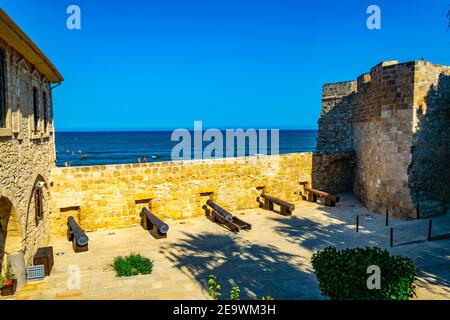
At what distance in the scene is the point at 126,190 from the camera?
13570 mm

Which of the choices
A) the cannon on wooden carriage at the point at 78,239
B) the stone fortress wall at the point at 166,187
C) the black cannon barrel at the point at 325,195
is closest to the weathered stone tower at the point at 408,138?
the black cannon barrel at the point at 325,195

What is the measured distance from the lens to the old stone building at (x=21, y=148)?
7.82 m

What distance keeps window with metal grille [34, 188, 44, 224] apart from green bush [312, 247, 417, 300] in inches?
326

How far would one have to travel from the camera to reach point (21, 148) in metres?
8.91

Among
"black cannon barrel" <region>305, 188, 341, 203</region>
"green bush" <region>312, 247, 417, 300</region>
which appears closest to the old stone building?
"green bush" <region>312, 247, 417, 300</region>

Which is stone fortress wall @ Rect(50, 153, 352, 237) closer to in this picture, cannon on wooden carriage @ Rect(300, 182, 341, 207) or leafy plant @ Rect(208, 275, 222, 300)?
cannon on wooden carriage @ Rect(300, 182, 341, 207)

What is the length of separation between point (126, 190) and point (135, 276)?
17.2ft

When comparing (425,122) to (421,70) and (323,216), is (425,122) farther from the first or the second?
(323,216)

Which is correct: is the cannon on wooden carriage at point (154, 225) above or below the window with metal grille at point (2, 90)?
below

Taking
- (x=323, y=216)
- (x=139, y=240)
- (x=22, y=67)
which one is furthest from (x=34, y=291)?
(x=323, y=216)

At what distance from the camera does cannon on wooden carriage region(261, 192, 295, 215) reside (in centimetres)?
1462

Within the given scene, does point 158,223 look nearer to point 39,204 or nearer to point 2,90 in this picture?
point 39,204

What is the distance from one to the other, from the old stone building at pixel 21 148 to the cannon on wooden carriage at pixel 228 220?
19.5 feet

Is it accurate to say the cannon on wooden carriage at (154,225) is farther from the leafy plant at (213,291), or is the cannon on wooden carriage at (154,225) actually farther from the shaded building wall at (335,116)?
the shaded building wall at (335,116)
